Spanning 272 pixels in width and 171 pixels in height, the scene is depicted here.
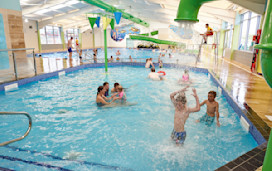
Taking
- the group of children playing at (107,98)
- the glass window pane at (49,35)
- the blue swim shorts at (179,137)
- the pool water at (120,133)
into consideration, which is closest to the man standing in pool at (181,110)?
the blue swim shorts at (179,137)

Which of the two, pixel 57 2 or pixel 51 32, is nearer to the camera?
pixel 57 2

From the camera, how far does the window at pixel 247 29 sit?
35.9ft

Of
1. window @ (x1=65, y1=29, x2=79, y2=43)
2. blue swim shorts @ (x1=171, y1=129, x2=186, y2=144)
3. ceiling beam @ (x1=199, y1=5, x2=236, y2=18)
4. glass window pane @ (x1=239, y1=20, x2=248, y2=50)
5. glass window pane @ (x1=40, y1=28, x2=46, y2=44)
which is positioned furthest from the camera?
window @ (x1=65, y1=29, x2=79, y2=43)

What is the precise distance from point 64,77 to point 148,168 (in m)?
6.98

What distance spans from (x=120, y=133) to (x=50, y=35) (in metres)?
23.4

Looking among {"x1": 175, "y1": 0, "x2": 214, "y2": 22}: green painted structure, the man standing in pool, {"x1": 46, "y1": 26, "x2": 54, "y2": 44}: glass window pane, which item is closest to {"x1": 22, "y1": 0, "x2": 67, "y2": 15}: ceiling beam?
{"x1": 46, "y1": 26, "x2": 54, "y2": 44}: glass window pane

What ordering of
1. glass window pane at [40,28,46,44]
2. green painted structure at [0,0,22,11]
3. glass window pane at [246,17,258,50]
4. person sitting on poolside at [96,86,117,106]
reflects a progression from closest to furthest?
person sitting on poolside at [96,86,117,106] < green painted structure at [0,0,22,11] < glass window pane at [246,17,258,50] < glass window pane at [40,28,46,44]

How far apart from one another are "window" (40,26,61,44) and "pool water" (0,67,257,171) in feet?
61.3

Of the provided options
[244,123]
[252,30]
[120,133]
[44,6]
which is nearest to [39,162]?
[120,133]

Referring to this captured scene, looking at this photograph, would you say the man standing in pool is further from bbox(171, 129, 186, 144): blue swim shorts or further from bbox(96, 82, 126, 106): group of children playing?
bbox(96, 82, 126, 106): group of children playing

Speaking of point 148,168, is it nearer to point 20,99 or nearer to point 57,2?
point 20,99

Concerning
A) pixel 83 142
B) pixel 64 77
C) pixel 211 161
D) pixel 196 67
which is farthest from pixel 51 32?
pixel 211 161

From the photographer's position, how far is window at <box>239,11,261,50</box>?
10945 millimetres

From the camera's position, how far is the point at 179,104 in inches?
118
